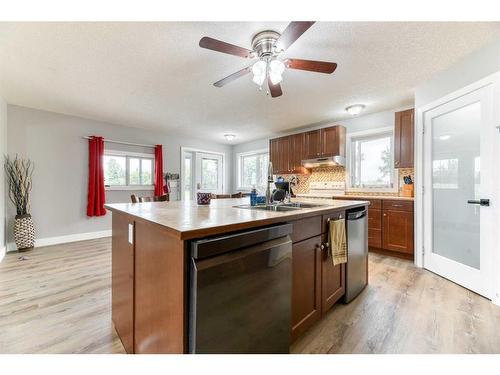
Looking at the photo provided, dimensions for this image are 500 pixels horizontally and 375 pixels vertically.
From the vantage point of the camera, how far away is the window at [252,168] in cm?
642

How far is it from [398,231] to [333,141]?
192cm

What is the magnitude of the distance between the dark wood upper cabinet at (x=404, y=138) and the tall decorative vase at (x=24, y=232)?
5889 millimetres

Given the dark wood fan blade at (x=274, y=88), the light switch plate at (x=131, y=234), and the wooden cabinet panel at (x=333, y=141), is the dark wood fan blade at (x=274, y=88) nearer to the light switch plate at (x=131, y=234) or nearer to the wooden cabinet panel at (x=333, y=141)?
the light switch plate at (x=131, y=234)

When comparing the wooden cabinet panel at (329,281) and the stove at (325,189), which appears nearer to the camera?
the wooden cabinet panel at (329,281)

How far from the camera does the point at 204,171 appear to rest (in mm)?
6551

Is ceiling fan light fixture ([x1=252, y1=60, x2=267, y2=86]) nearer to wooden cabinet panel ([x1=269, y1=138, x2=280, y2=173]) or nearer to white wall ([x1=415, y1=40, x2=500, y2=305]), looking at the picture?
white wall ([x1=415, y1=40, x2=500, y2=305])

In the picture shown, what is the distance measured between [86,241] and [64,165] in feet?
4.83

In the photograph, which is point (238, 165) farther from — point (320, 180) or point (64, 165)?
point (64, 165)

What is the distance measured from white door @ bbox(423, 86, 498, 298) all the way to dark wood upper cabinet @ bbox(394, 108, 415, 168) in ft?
1.40

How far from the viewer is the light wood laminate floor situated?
1.50 metres

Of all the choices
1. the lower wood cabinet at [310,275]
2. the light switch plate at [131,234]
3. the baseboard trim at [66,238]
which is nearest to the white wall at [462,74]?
the lower wood cabinet at [310,275]

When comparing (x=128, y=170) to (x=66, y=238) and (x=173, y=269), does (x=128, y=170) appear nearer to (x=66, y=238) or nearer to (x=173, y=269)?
(x=66, y=238)

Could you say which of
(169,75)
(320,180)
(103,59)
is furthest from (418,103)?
(103,59)

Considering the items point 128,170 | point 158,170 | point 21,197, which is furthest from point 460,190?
point 21,197
